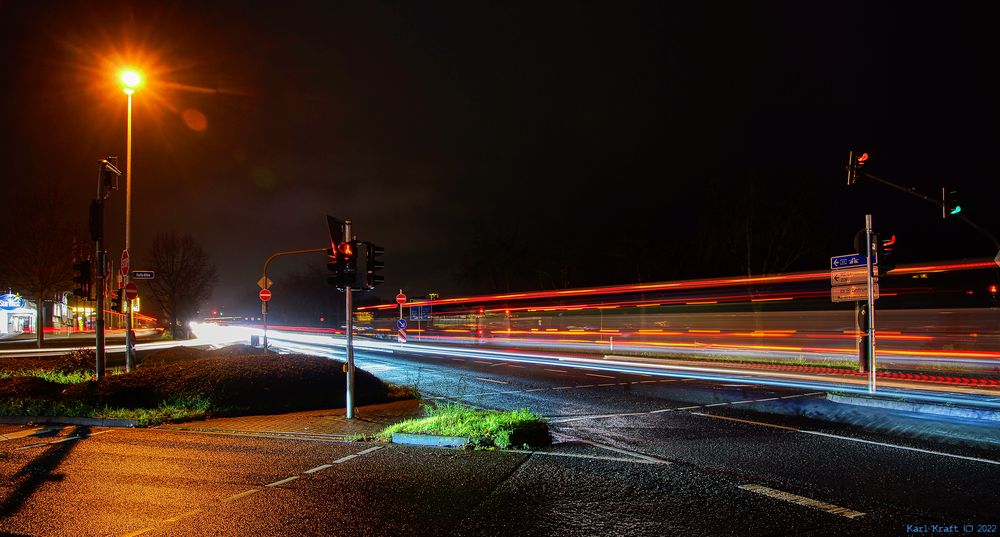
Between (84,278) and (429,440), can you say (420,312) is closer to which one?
(84,278)

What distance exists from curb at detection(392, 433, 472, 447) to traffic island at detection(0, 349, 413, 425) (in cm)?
472

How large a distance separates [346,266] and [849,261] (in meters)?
13.0

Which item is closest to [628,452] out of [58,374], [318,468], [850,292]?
[318,468]

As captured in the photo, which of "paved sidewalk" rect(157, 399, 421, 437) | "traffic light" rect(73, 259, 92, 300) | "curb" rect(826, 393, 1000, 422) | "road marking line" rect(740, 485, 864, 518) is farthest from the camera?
"traffic light" rect(73, 259, 92, 300)

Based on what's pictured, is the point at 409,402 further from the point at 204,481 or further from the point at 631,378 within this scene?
the point at 631,378

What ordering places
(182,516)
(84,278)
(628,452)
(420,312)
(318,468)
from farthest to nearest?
1. (420,312)
2. (84,278)
3. (628,452)
4. (318,468)
5. (182,516)

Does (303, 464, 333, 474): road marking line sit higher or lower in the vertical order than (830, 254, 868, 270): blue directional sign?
lower

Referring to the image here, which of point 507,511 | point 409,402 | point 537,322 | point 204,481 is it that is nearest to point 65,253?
point 537,322

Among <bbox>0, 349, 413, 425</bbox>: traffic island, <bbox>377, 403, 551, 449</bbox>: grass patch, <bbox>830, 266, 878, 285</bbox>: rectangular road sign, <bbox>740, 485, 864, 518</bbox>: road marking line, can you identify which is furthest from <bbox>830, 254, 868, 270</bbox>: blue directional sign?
<bbox>0, 349, 413, 425</bbox>: traffic island

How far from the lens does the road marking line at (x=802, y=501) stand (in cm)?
602

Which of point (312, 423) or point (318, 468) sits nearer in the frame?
point (318, 468)

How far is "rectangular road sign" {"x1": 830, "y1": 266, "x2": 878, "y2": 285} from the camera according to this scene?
51.8ft

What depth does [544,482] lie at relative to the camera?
23.9ft

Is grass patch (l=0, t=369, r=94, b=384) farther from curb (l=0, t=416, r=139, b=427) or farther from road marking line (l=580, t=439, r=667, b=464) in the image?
road marking line (l=580, t=439, r=667, b=464)
